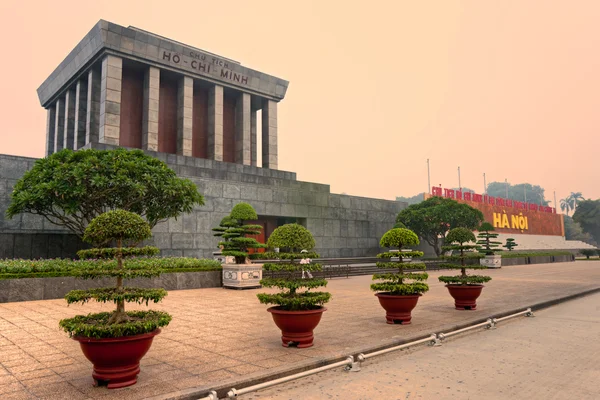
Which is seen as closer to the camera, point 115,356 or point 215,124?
point 115,356

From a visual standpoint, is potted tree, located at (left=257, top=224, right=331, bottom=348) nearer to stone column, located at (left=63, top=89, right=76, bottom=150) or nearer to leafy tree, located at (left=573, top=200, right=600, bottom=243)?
stone column, located at (left=63, top=89, right=76, bottom=150)

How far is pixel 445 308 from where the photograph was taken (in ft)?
44.4

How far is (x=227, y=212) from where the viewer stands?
99.8 feet

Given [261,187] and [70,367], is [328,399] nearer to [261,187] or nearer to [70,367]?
[70,367]

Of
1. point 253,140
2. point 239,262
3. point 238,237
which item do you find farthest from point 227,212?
point 253,140

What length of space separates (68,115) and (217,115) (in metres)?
15.4

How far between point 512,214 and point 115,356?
70.9 meters

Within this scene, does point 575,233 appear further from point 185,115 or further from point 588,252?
→ point 185,115

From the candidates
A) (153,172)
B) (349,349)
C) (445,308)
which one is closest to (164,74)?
(153,172)

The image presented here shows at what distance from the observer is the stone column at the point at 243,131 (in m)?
42.5

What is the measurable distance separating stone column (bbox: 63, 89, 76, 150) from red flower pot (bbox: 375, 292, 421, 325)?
4097cm

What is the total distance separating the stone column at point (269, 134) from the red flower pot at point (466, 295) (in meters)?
32.4

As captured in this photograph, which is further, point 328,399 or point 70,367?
point 70,367

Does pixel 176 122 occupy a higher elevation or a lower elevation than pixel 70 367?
higher
